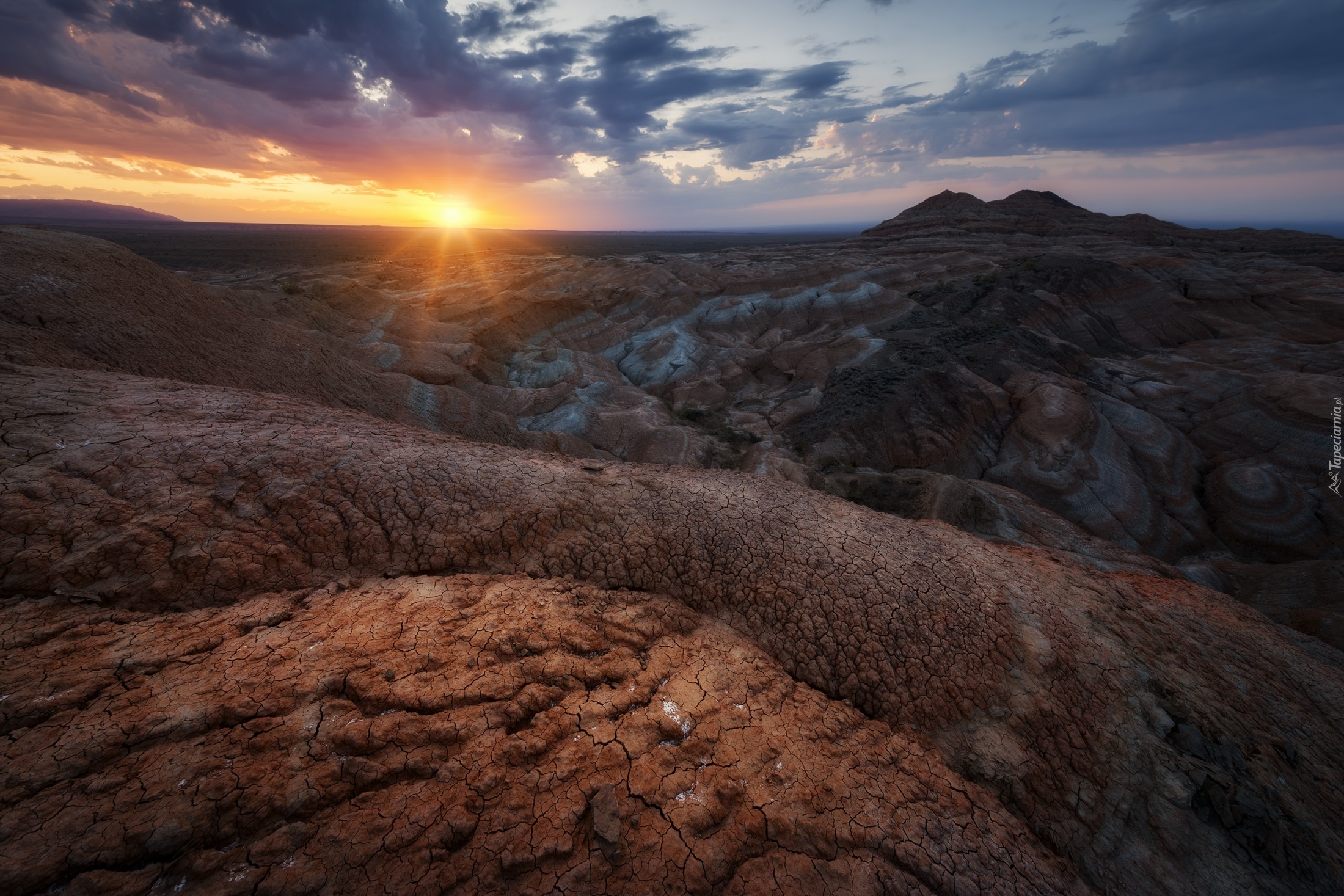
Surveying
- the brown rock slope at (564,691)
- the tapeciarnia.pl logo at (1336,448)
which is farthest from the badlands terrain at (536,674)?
the tapeciarnia.pl logo at (1336,448)

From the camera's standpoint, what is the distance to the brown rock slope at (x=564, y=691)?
8.29ft

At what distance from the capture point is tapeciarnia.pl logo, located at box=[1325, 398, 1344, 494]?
48.0 feet

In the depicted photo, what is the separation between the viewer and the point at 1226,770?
4.12m

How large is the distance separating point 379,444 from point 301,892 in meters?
4.07

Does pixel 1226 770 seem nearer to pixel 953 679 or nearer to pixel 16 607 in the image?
pixel 953 679

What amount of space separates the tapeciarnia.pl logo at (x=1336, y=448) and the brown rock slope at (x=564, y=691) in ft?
48.5

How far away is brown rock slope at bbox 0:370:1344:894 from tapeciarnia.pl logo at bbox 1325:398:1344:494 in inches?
582

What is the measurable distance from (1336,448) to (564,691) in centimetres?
2426

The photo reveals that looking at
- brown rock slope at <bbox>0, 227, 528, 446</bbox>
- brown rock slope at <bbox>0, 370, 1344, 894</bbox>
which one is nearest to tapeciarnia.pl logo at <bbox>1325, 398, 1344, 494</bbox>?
brown rock slope at <bbox>0, 370, 1344, 894</bbox>

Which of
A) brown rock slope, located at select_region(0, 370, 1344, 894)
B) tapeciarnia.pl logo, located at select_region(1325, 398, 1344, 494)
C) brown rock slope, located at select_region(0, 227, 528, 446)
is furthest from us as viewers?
tapeciarnia.pl logo, located at select_region(1325, 398, 1344, 494)

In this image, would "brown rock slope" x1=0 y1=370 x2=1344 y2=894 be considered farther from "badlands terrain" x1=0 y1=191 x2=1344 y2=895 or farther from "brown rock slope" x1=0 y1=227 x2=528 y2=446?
"brown rock slope" x1=0 y1=227 x2=528 y2=446

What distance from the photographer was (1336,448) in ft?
50.0

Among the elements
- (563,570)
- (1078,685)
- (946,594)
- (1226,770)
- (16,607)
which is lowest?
(1226,770)

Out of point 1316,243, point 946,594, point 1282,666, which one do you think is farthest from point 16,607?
point 1316,243
